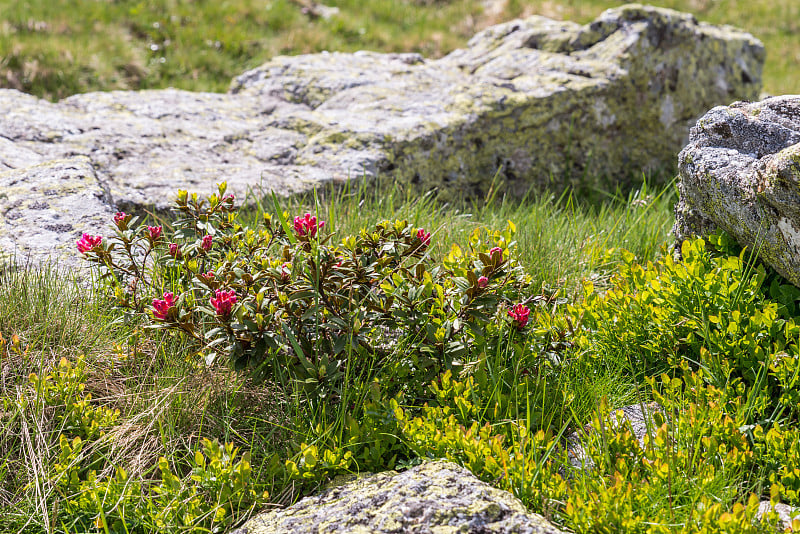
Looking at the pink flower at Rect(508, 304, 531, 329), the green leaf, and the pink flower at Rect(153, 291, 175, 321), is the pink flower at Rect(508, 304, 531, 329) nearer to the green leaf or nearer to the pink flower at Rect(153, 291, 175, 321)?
the green leaf

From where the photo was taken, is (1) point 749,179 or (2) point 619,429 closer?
(2) point 619,429

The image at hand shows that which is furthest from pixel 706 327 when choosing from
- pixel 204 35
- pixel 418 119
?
pixel 204 35

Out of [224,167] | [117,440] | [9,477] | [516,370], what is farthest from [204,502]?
[224,167]

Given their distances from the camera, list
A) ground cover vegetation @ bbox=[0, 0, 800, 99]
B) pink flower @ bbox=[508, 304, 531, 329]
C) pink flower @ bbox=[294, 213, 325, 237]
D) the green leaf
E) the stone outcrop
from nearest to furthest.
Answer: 1. the green leaf
2. pink flower @ bbox=[294, 213, 325, 237]
3. pink flower @ bbox=[508, 304, 531, 329]
4. the stone outcrop
5. ground cover vegetation @ bbox=[0, 0, 800, 99]

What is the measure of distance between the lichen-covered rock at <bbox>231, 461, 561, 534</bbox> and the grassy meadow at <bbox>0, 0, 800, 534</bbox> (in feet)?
0.44

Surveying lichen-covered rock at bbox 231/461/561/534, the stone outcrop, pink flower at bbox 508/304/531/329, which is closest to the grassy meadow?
pink flower at bbox 508/304/531/329

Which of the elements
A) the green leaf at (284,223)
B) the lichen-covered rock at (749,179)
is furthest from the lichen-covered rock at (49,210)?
the lichen-covered rock at (749,179)

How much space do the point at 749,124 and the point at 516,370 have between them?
1905mm

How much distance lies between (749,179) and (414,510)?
2.23 metres

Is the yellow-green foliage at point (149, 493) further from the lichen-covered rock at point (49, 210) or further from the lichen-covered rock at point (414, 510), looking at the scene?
the lichen-covered rock at point (49, 210)

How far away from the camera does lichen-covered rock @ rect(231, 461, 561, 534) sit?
2.00 metres

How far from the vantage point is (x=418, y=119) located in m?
5.36

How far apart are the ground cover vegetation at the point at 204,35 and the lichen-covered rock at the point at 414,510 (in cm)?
657

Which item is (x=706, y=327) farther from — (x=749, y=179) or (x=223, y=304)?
→ (x=223, y=304)
